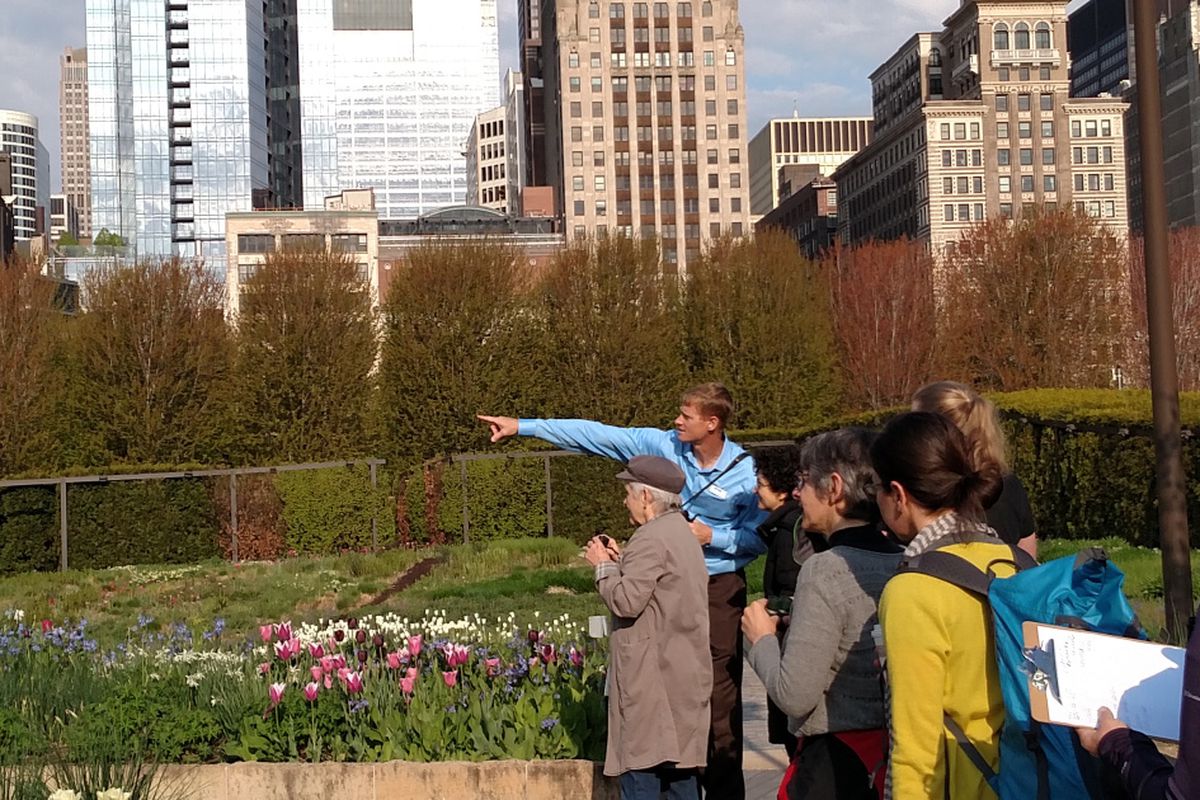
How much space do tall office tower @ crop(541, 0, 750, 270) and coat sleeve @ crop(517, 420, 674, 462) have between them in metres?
126

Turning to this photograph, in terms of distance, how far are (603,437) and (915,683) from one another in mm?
3153

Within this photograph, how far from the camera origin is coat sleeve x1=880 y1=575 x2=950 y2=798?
339cm

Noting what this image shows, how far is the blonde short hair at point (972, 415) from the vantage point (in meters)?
3.79

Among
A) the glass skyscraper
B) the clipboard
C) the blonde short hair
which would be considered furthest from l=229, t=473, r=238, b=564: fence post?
the glass skyscraper

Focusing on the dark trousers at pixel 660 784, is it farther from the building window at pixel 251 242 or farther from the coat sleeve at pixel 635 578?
the building window at pixel 251 242

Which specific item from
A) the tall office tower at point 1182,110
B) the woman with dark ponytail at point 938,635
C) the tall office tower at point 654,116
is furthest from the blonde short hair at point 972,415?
the tall office tower at point 1182,110

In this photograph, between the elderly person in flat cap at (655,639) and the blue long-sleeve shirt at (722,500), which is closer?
the elderly person in flat cap at (655,639)

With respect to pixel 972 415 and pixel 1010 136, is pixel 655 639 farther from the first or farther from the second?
pixel 1010 136

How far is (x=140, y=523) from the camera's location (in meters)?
27.2

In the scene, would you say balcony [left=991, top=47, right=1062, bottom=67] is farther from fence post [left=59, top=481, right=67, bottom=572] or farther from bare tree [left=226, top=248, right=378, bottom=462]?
fence post [left=59, top=481, right=67, bottom=572]

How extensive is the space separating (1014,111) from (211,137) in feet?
236

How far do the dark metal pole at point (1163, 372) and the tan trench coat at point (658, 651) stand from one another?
3.71 meters

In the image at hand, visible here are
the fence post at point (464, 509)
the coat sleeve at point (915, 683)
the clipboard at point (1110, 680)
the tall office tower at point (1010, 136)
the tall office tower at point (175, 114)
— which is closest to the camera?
the clipboard at point (1110, 680)

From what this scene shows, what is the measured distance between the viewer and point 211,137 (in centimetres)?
12656
